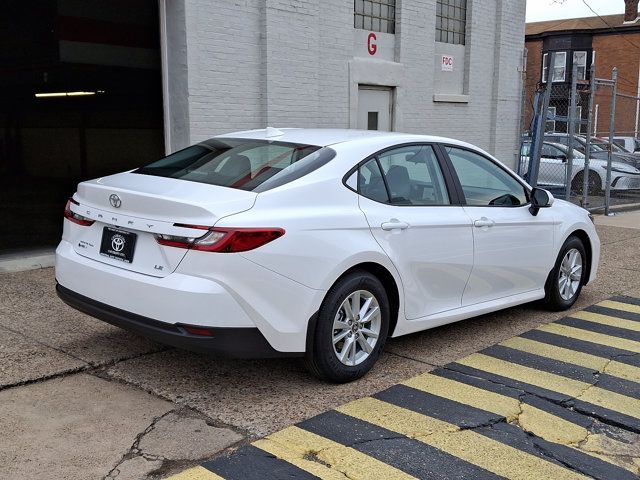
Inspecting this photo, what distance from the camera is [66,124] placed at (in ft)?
71.4

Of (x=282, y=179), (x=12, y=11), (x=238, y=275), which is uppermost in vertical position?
(x=12, y=11)

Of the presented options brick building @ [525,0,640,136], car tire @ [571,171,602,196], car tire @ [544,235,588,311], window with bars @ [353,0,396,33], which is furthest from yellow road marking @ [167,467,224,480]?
brick building @ [525,0,640,136]

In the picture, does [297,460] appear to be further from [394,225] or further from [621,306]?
[621,306]

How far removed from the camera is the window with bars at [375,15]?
11.4 meters

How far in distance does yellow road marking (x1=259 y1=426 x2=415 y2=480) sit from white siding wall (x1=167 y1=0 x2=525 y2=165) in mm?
5782

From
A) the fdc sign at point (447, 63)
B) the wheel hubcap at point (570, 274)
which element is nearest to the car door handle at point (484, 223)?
the wheel hubcap at point (570, 274)

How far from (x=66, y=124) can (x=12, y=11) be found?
6147mm

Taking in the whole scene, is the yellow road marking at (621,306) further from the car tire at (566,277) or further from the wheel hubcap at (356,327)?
the wheel hubcap at (356,327)

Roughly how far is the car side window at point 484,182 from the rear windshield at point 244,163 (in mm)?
1364

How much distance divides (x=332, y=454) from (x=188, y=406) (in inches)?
40.3

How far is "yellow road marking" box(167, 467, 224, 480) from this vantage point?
344 centimetres

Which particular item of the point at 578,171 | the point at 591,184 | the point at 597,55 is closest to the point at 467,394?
the point at 578,171

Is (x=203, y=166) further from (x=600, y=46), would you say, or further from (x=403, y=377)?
(x=600, y=46)

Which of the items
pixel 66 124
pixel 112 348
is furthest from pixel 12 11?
pixel 112 348
